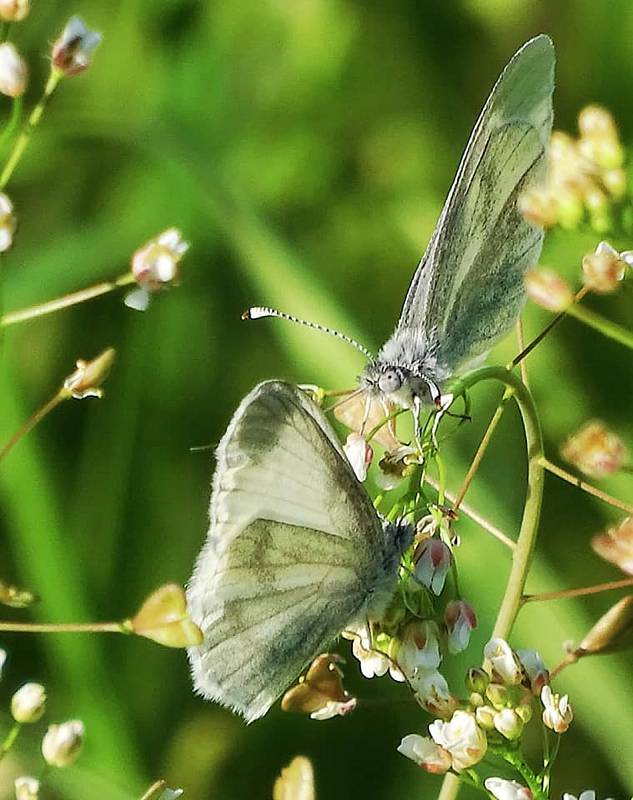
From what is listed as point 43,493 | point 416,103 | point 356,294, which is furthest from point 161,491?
point 416,103

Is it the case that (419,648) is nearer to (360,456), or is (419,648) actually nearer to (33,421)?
(360,456)

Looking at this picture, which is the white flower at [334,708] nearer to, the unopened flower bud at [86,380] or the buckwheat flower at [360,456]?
the buckwheat flower at [360,456]

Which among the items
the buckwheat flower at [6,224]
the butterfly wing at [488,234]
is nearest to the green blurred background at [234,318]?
the butterfly wing at [488,234]

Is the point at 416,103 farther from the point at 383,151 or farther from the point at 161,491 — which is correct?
the point at 161,491

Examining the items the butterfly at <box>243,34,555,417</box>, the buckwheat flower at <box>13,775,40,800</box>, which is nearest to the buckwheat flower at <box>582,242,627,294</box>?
the butterfly at <box>243,34,555,417</box>

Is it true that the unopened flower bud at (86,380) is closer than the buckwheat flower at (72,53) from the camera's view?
Yes

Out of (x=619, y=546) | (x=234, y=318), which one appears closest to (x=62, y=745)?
(x=619, y=546)

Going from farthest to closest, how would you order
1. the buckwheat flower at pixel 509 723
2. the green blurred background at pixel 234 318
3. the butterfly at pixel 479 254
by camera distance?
the green blurred background at pixel 234 318 → the butterfly at pixel 479 254 → the buckwheat flower at pixel 509 723
